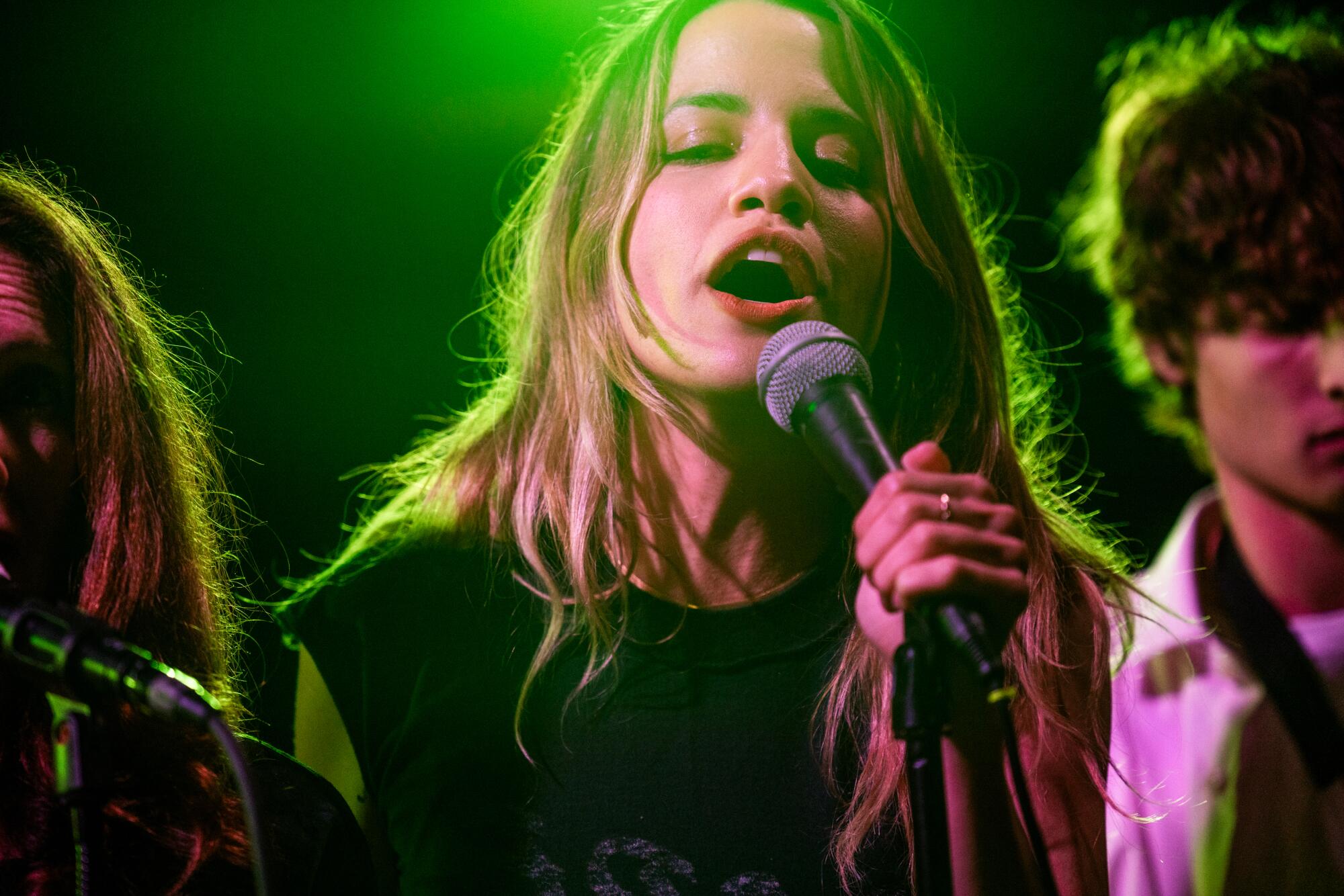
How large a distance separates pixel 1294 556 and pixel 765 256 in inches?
46.0

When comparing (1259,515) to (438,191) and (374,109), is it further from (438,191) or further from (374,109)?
(374,109)

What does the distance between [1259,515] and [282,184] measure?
6.19 feet

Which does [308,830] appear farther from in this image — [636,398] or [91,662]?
[636,398]

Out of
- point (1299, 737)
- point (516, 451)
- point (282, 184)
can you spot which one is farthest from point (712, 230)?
point (1299, 737)

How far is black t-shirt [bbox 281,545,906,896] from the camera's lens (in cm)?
134

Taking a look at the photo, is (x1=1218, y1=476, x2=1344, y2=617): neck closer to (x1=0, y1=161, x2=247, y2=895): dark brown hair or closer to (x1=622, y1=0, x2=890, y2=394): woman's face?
(x1=622, y1=0, x2=890, y2=394): woman's face

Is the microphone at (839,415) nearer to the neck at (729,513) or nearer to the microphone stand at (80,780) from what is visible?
the neck at (729,513)

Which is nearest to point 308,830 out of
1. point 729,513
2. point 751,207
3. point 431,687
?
point 431,687

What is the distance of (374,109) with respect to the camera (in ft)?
6.25

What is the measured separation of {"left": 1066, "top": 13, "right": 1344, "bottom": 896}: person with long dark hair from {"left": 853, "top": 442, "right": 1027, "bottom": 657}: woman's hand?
88 cm

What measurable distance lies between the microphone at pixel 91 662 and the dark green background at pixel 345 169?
2.95ft

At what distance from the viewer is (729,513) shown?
1559 mm

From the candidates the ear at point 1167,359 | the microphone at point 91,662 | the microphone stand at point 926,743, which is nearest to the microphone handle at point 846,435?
the microphone stand at point 926,743

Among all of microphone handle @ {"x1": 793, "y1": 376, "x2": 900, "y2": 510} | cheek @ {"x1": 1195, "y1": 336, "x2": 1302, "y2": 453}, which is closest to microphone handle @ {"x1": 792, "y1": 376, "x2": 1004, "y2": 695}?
microphone handle @ {"x1": 793, "y1": 376, "x2": 900, "y2": 510}
